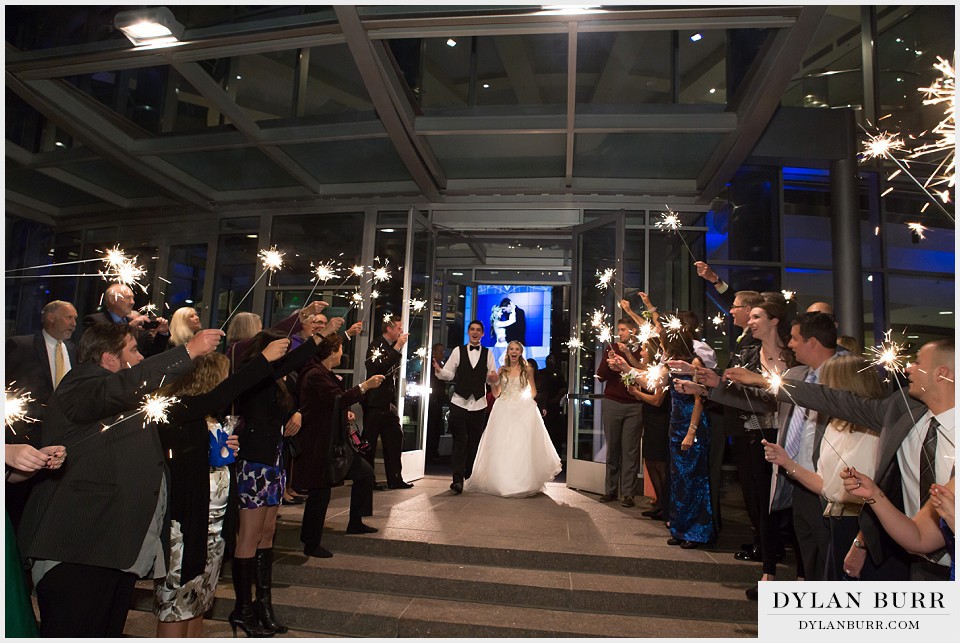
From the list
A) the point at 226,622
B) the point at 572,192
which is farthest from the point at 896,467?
the point at 572,192

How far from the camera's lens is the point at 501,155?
7.00 m

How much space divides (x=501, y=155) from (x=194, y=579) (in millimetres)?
5590

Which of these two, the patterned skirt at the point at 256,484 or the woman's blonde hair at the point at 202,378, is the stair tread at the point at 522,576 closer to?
the patterned skirt at the point at 256,484

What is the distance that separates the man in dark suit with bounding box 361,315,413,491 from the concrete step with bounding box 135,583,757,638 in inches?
93.6

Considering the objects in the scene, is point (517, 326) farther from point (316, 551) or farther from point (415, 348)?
point (316, 551)

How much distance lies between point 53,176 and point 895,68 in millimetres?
11299

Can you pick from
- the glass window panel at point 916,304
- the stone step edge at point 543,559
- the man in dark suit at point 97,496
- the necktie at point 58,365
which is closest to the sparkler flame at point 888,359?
the stone step edge at point 543,559

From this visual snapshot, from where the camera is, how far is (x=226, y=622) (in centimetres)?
361

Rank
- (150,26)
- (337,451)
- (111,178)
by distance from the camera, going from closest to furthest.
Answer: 1. (337,451)
2. (150,26)
3. (111,178)

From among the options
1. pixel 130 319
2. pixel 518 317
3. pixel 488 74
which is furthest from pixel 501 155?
pixel 518 317

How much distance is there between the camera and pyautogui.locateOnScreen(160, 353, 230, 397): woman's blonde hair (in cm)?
271

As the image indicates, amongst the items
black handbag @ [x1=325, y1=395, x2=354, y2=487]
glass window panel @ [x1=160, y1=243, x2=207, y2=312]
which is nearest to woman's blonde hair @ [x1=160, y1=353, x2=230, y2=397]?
black handbag @ [x1=325, y1=395, x2=354, y2=487]

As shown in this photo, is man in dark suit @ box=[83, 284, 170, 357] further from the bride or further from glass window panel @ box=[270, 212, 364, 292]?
the bride

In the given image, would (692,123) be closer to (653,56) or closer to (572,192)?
(653,56)
